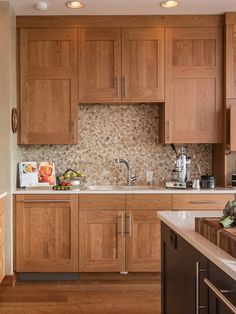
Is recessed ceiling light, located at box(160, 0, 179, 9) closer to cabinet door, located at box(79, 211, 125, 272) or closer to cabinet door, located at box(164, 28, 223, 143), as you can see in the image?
cabinet door, located at box(164, 28, 223, 143)

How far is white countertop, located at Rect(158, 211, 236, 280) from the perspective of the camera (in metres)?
1.22

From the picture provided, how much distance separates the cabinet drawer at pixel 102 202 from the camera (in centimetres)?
363

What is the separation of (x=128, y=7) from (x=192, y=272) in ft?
9.11

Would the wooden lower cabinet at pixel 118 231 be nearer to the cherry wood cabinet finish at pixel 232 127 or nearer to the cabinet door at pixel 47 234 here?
the cabinet door at pixel 47 234

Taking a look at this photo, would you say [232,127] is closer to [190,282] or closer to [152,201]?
[152,201]

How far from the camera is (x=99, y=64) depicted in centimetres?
384

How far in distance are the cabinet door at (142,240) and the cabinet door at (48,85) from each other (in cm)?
103

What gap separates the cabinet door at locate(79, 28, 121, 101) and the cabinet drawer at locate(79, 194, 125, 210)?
3.23 feet

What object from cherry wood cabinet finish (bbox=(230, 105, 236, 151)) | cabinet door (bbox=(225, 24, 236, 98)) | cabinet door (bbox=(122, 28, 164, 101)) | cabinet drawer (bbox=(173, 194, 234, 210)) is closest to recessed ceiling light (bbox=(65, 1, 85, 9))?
cabinet door (bbox=(122, 28, 164, 101))

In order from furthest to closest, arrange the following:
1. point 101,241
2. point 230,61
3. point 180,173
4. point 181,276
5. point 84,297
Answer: point 180,173
point 230,61
point 101,241
point 84,297
point 181,276

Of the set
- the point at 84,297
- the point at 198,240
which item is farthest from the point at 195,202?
the point at 198,240

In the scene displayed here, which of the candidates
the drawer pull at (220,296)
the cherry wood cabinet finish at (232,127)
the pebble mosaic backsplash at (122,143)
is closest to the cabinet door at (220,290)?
the drawer pull at (220,296)

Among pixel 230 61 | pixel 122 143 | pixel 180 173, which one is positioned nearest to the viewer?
pixel 230 61

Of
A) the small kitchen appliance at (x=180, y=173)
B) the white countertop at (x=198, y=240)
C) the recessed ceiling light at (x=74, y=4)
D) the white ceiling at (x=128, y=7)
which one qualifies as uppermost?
the white ceiling at (x=128, y=7)
